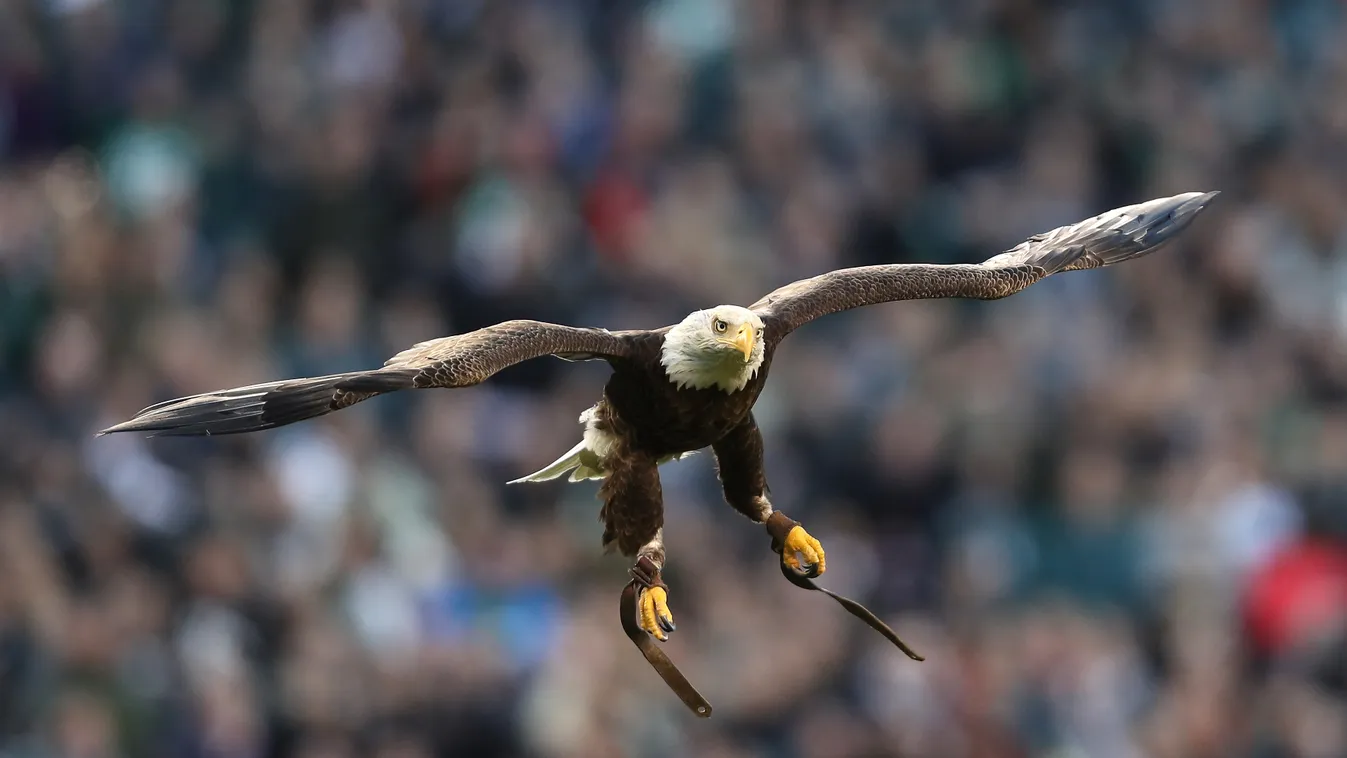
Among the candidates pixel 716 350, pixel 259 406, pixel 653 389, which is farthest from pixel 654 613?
pixel 259 406

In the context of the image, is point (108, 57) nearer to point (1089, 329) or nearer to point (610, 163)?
point (610, 163)

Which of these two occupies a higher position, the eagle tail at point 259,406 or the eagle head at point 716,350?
the eagle tail at point 259,406

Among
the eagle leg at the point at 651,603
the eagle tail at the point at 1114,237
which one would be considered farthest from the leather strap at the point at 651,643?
the eagle tail at the point at 1114,237

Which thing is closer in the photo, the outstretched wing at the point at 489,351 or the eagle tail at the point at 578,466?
the outstretched wing at the point at 489,351

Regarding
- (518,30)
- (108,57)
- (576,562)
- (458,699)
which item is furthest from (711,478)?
(108,57)

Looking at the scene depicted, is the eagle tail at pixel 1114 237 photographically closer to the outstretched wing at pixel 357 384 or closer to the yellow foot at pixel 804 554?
the yellow foot at pixel 804 554

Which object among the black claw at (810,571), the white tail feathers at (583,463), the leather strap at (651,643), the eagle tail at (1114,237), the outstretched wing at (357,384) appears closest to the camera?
the outstretched wing at (357,384)

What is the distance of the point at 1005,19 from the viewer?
15.1m

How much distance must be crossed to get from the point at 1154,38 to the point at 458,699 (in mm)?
7186

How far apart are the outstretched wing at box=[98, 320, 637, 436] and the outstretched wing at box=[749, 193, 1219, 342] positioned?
709 millimetres

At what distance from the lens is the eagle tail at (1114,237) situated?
7285 millimetres

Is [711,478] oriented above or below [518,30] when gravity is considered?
below

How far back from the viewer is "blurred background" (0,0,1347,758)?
36.5 feet

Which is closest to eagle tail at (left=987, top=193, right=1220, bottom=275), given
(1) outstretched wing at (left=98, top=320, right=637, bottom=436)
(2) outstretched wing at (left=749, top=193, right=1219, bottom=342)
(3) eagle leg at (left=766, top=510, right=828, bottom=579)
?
(2) outstretched wing at (left=749, top=193, right=1219, bottom=342)
